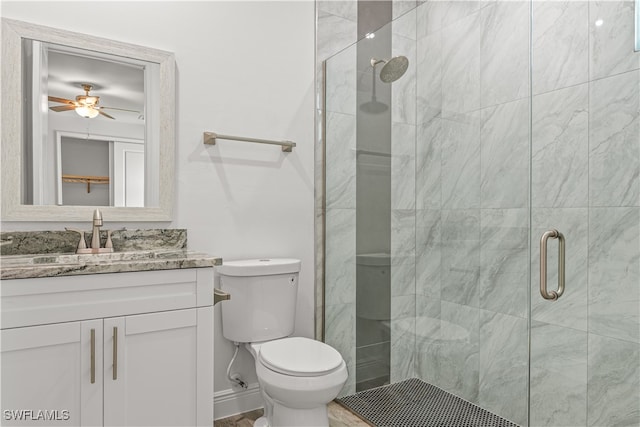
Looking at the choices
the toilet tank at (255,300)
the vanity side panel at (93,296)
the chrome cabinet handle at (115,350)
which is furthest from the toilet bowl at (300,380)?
the chrome cabinet handle at (115,350)

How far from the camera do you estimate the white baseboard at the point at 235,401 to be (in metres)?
2.11

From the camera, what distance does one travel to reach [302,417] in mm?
1728

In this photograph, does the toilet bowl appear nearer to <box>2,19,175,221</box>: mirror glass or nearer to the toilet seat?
the toilet seat

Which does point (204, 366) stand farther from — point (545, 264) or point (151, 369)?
point (545, 264)

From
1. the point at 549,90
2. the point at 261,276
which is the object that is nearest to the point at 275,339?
the point at 261,276

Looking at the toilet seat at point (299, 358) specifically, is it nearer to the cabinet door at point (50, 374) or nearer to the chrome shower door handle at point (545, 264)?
the cabinet door at point (50, 374)

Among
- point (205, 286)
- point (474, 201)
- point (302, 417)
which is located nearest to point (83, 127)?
point (205, 286)

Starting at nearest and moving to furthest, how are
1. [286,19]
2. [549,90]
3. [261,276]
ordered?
[549,90], [261,276], [286,19]

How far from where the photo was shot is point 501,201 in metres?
1.85

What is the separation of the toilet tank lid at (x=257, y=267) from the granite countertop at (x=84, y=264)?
0.99ft

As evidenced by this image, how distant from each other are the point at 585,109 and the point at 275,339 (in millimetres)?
1693

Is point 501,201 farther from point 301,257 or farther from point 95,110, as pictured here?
point 95,110

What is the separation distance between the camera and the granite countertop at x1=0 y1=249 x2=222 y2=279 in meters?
1.30

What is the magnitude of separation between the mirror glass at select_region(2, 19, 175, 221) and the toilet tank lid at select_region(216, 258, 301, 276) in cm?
36
